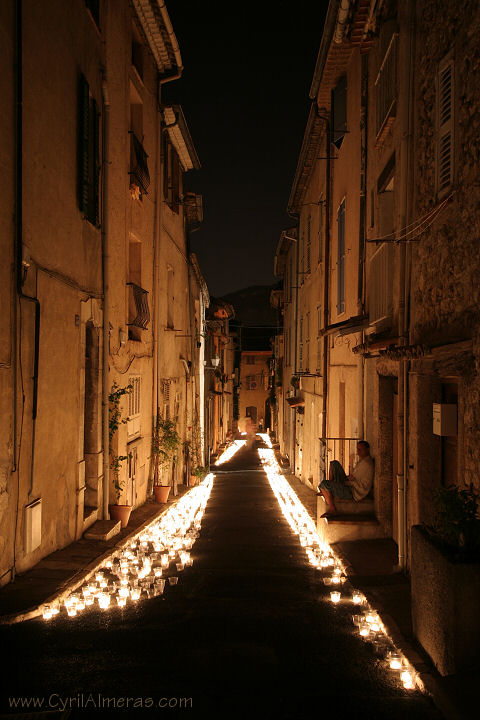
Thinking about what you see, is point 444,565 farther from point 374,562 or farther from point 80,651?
point 374,562

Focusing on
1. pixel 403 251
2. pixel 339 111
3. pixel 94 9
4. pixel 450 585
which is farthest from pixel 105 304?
pixel 450 585

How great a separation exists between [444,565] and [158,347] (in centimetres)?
1167

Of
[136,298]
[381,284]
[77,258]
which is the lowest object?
[381,284]

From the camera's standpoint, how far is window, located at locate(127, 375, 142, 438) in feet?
41.5

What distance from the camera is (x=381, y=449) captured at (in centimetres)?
889

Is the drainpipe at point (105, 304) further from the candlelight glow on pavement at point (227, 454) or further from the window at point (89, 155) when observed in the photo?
the candlelight glow on pavement at point (227, 454)

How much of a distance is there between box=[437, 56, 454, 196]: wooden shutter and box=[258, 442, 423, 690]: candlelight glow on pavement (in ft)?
14.4

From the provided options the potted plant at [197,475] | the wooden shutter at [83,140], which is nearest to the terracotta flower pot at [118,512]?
the wooden shutter at [83,140]

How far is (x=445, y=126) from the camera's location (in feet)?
20.4

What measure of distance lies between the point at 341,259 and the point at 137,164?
4957 mm

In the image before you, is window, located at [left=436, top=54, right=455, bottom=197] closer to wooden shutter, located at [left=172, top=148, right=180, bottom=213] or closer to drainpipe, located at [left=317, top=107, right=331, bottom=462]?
drainpipe, located at [left=317, top=107, right=331, bottom=462]

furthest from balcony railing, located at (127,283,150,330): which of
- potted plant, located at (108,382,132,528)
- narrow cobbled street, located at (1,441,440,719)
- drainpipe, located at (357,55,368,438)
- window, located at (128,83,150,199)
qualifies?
narrow cobbled street, located at (1,441,440,719)

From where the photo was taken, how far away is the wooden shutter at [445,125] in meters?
6.04

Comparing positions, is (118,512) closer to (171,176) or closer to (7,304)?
(7,304)
